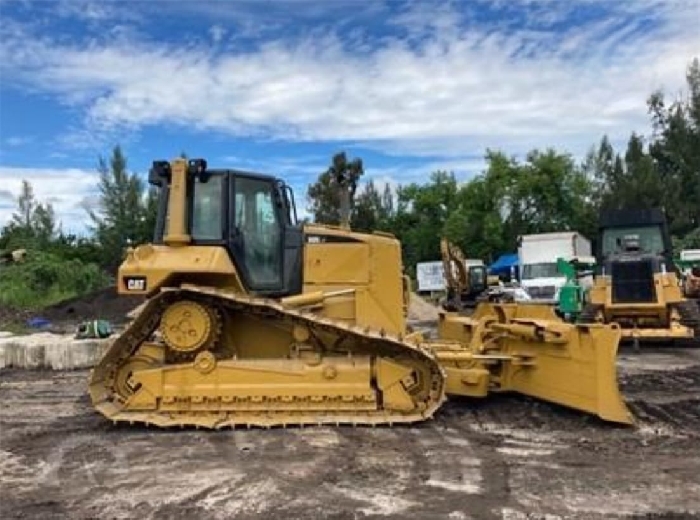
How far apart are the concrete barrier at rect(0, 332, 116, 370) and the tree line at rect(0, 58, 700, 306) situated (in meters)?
32.1

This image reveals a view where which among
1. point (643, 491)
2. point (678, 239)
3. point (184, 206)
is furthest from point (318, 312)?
point (678, 239)

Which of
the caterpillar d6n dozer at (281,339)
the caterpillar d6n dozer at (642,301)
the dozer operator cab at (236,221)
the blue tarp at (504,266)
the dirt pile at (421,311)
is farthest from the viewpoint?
the blue tarp at (504,266)

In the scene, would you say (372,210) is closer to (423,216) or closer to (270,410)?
(423,216)

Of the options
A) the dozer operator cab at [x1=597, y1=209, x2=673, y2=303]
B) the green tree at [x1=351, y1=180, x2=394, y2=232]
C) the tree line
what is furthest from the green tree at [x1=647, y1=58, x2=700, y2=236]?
the dozer operator cab at [x1=597, y1=209, x2=673, y2=303]

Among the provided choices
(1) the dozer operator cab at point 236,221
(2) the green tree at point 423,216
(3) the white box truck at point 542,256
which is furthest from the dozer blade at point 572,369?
(2) the green tree at point 423,216

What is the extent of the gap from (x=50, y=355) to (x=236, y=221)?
686 centimetres

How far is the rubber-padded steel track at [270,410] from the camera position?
813cm

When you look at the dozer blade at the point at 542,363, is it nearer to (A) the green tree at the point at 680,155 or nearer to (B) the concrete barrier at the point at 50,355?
(B) the concrete barrier at the point at 50,355

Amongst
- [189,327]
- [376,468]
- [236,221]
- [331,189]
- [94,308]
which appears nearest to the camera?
[376,468]

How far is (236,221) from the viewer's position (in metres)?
8.98

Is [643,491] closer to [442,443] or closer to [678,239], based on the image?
[442,443]

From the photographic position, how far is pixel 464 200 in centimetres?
5656

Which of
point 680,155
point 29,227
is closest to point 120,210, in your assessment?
point 29,227

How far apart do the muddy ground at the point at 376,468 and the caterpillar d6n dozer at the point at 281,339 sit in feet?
0.98
